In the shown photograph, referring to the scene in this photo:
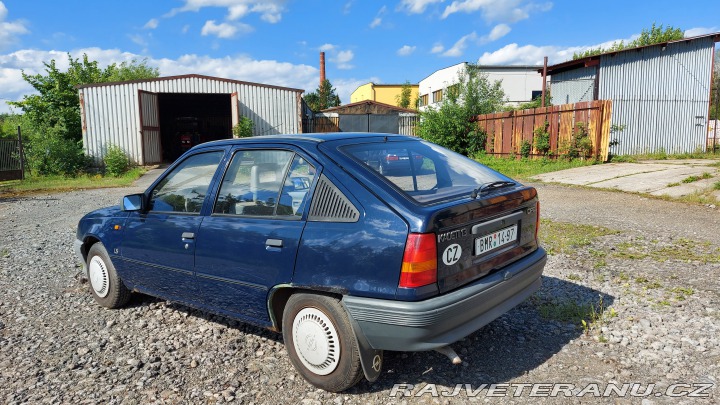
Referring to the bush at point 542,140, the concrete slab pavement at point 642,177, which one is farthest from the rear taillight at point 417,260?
the bush at point 542,140

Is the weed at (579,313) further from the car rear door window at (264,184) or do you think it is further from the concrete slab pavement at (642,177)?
the concrete slab pavement at (642,177)

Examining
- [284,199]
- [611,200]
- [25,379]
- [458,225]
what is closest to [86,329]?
[25,379]

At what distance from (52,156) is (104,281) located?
20031mm

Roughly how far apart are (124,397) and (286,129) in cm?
2284

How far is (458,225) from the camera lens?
8.91ft

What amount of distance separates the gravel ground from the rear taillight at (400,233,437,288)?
779 millimetres

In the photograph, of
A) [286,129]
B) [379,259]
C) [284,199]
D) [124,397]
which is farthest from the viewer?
[286,129]

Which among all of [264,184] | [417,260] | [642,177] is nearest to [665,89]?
[642,177]

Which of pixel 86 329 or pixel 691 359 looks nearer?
pixel 691 359

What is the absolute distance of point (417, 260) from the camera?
99.0 inches

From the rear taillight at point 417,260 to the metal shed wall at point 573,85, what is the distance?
21016 millimetres

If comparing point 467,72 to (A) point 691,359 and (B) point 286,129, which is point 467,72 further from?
(A) point 691,359

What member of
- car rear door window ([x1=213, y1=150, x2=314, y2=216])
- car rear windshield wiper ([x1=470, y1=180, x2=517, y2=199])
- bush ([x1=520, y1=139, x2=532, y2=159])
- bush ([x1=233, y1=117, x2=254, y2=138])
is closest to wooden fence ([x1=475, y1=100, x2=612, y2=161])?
bush ([x1=520, y1=139, x2=532, y2=159])

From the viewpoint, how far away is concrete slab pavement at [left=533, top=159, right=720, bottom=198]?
10438mm
